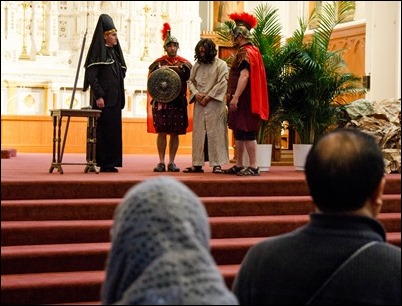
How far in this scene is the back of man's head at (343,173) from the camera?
2.36m

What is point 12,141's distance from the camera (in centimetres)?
1426

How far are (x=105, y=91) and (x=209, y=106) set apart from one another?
1.11 metres

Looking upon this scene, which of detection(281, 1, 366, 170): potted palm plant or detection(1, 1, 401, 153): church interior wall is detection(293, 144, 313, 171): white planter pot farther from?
detection(1, 1, 401, 153): church interior wall

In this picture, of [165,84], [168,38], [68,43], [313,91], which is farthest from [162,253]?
[68,43]

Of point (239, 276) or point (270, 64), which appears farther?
point (270, 64)

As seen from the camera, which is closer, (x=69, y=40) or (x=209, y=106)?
(x=209, y=106)

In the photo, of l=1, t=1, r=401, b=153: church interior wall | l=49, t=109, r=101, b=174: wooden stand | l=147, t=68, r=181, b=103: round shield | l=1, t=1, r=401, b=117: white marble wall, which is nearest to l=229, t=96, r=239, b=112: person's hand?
l=147, t=68, r=181, b=103: round shield

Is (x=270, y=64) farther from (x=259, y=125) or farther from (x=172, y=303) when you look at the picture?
(x=172, y=303)

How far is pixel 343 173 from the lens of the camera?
7.76ft

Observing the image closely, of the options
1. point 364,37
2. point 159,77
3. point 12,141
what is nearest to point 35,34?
point 12,141

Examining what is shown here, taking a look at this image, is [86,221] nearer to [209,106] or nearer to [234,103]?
[234,103]

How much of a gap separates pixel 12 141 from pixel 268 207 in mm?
7802

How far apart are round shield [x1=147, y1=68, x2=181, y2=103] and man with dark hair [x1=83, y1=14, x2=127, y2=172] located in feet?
1.27

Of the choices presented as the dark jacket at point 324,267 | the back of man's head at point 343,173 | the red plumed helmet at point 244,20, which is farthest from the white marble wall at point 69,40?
the dark jacket at point 324,267
